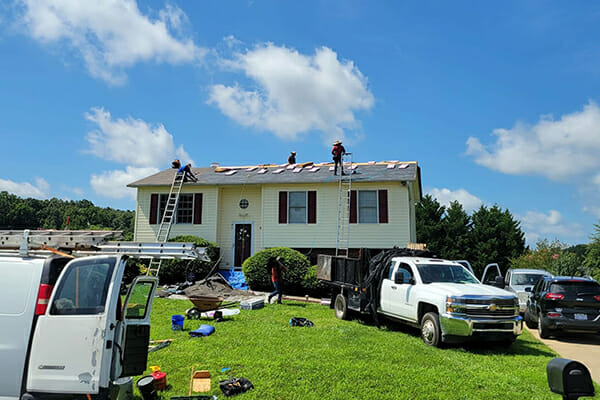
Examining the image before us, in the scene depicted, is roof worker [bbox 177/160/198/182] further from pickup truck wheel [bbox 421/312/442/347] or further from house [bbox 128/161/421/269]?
pickup truck wheel [bbox 421/312/442/347]

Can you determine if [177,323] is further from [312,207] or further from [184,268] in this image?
[312,207]

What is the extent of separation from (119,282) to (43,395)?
127 cm

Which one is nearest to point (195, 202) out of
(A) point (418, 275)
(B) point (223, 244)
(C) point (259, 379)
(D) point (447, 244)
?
(B) point (223, 244)

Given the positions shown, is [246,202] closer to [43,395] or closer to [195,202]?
[195,202]

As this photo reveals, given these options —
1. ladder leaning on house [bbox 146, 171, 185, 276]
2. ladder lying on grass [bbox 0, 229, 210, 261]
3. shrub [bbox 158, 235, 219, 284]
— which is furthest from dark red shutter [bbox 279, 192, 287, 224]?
ladder lying on grass [bbox 0, 229, 210, 261]

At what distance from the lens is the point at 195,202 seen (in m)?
21.6

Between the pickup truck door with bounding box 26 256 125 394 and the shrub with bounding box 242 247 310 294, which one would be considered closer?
the pickup truck door with bounding box 26 256 125 394

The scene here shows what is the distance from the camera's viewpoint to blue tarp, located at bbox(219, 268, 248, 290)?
19359 mm

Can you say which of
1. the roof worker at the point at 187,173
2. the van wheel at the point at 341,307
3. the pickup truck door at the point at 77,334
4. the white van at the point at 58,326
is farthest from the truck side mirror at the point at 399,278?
the roof worker at the point at 187,173

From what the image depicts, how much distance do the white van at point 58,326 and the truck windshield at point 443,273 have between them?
757 centimetres

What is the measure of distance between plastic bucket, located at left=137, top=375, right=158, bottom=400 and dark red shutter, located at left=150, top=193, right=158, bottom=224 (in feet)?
55.4

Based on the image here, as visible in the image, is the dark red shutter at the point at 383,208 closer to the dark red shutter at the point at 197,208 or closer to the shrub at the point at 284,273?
Answer: the shrub at the point at 284,273

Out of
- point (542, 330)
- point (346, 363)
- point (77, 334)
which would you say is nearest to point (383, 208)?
point (542, 330)

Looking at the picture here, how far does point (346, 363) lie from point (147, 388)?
3125 mm
